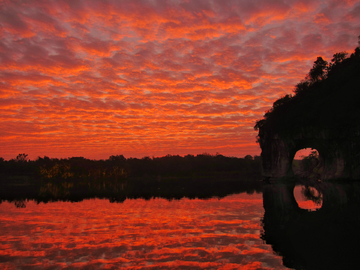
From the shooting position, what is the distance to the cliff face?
5122 cm

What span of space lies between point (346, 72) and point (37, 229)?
6626 centimetres

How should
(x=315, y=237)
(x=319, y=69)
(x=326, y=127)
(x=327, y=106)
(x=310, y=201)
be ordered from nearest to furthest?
(x=315, y=237)
(x=310, y=201)
(x=326, y=127)
(x=327, y=106)
(x=319, y=69)

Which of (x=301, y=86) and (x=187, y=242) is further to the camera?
(x=301, y=86)

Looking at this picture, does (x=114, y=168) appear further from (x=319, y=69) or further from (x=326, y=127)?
(x=326, y=127)

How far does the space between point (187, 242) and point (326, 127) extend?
172 feet

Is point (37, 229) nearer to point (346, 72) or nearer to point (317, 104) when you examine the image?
point (317, 104)

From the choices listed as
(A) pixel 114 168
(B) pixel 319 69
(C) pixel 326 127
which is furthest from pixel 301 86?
(A) pixel 114 168

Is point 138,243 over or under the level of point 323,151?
under

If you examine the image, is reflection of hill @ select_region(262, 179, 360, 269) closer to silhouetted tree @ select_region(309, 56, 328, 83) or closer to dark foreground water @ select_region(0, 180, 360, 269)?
dark foreground water @ select_region(0, 180, 360, 269)

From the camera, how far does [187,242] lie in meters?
11.1

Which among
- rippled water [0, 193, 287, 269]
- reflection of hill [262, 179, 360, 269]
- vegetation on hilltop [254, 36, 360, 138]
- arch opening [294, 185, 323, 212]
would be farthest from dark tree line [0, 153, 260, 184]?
reflection of hill [262, 179, 360, 269]

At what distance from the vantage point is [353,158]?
167 feet

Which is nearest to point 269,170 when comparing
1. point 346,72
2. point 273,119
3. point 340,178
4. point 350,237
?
point 273,119

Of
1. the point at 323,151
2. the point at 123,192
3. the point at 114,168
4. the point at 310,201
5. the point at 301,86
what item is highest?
the point at 301,86
